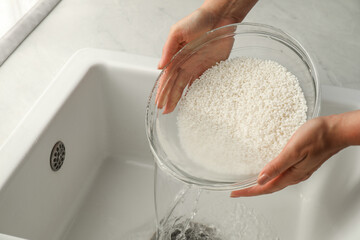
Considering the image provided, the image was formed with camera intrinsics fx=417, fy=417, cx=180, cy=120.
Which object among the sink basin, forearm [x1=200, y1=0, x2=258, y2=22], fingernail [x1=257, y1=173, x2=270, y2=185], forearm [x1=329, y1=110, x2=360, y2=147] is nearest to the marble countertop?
the sink basin

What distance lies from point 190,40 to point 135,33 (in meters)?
0.29

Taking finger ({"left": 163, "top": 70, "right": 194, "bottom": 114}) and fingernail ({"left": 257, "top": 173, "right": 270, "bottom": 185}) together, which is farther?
finger ({"left": 163, "top": 70, "right": 194, "bottom": 114})

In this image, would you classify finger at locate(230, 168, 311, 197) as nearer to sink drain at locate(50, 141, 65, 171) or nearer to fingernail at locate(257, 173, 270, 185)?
fingernail at locate(257, 173, 270, 185)

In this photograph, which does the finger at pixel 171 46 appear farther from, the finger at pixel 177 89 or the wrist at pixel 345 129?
the wrist at pixel 345 129

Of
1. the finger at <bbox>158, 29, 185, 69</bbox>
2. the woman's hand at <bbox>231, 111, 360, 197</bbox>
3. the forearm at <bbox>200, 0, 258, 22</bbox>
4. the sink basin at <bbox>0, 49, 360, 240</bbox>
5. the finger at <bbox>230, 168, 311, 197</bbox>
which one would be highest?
the forearm at <bbox>200, 0, 258, 22</bbox>

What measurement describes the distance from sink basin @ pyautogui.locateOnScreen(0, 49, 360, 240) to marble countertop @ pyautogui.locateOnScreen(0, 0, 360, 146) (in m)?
0.06

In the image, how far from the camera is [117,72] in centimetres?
93

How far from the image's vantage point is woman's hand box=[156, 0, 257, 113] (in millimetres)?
682

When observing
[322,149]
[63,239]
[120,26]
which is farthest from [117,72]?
[322,149]

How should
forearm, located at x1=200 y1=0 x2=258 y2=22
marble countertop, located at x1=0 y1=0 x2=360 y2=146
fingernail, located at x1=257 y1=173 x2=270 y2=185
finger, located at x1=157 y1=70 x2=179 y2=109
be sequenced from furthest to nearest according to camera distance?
marble countertop, located at x1=0 y1=0 x2=360 y2=146 → forearm, located at x1=200 y1=0 x2=258 y2=22 → finger, located at x1=157 y1=70 x2=179 y2=109 → fingernail, located at x1=257 y1=173 x2=270 y2=185

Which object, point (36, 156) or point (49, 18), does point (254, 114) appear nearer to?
point (36, 156)

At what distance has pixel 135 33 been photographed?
1.02 m

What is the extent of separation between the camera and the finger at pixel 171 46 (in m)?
0.74

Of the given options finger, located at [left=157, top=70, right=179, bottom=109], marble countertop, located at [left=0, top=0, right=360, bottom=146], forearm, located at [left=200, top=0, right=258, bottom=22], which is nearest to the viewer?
finger, located at [left=157, top=70, right=179, bottom=109]
